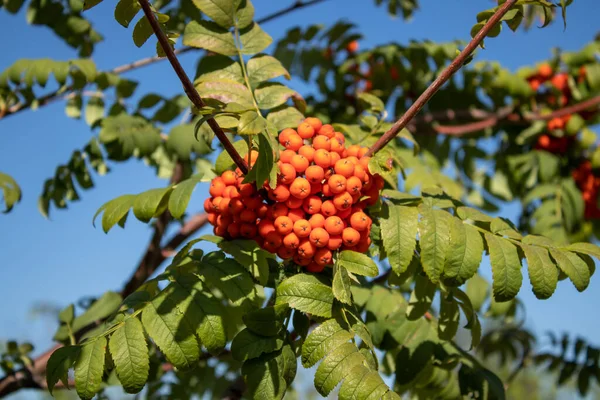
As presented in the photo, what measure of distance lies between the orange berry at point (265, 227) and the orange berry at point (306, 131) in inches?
9.9

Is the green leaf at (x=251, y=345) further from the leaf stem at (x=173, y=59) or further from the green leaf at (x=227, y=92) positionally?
the green leaf at (x=227, y=92)

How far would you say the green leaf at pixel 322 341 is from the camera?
1236mm

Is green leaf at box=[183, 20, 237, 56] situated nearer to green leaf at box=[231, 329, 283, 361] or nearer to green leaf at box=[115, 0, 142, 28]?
green leaf at box=[115, 0, 142, 28]

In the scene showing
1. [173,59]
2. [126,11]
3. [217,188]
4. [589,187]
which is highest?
[126,11]

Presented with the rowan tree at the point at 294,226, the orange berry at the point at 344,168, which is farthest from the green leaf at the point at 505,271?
the orange berry at the point at 344,168

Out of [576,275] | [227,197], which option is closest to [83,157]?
[227,197]

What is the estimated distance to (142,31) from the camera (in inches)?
48.4

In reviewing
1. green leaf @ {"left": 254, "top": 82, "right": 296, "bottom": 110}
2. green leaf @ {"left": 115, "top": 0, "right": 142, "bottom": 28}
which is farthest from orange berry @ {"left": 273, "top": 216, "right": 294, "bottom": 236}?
green leaf @ {"left": 115, "top": 0, "right": 142, "bottom": 28}

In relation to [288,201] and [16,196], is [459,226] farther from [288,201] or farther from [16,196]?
[16,196]

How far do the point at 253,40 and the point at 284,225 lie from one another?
2.27ft

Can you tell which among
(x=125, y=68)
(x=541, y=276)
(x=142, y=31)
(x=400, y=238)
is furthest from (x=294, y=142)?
(x=125, y=68)

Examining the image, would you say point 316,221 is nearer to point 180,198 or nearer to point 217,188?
point 217,188

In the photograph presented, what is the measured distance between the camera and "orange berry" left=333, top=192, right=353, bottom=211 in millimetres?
1425

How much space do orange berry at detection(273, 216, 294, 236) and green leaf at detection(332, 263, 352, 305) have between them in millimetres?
155
